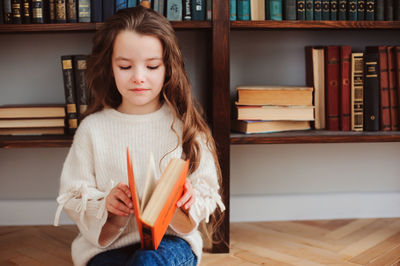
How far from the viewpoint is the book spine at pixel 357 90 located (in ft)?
4.98

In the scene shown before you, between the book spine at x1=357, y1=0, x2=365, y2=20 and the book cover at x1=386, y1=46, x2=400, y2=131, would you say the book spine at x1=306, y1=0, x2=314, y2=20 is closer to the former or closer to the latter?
the book spine at x1=357, y1=0, x2=365, y2=20

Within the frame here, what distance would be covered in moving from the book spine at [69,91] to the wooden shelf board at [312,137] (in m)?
0.53

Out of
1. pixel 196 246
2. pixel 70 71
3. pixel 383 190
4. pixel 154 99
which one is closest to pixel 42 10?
pixel 70 71

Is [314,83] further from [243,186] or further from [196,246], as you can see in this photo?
[196,246]

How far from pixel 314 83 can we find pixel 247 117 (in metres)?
0.28

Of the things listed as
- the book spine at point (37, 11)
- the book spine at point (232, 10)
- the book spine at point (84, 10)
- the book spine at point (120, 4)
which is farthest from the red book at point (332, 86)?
the book spine at point (37, 11)

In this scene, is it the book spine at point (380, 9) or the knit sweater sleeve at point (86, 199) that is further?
the book spine at point (380, 9)

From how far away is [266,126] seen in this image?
58.9 inches

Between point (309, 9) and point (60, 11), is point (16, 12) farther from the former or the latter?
point (309, 9)

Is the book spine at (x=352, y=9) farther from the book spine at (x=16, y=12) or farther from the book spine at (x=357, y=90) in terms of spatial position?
the book spine at (x=16, y=12)

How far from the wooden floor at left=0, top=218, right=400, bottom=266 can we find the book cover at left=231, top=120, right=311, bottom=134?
0.38m

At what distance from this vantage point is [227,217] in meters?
1.45

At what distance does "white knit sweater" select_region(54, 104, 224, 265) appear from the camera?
1.06 metres

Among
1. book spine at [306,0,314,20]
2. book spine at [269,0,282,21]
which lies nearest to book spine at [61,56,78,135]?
book spine at [269,0,282,21]
